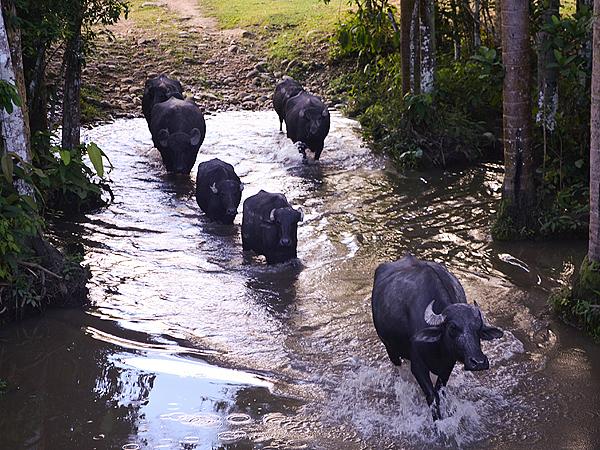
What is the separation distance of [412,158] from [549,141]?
3186 mm

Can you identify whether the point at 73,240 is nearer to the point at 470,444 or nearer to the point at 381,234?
the point at 381,234

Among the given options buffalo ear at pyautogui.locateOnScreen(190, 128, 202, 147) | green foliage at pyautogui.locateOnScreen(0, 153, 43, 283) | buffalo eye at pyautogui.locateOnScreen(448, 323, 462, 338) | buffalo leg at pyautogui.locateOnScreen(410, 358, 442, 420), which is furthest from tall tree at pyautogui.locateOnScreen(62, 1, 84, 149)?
buffalo eye at pyautogui.locateOnScreen(448, 323, 462, 338)

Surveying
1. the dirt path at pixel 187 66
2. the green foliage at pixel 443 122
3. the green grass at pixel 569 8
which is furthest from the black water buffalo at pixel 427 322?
the dirt path at pixel 187 66

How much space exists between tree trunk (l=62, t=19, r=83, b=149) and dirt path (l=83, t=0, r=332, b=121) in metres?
6.29

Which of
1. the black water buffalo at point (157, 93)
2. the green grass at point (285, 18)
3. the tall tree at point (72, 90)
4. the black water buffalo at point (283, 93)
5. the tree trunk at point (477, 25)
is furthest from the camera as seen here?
the green grass at point (285, 18)

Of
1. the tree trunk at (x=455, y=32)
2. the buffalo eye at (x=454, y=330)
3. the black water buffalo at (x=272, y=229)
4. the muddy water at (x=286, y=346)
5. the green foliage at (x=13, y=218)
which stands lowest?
the muddy water at (x=286, y=346)

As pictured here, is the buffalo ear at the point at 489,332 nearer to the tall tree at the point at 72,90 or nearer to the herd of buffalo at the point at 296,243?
the herd of buffalo at the point at 296,243

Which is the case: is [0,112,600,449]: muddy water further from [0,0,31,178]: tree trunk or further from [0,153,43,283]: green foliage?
[0,0,31,178]: tree trunk

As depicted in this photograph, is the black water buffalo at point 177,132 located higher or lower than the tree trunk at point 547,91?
lower

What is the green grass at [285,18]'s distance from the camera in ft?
77.1

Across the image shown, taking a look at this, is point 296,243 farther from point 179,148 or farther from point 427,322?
point 179,148

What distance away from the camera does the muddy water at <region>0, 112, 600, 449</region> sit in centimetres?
740

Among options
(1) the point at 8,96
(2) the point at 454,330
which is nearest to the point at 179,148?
(1) the point at 8,96

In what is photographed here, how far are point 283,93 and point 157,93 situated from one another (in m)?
2.61
